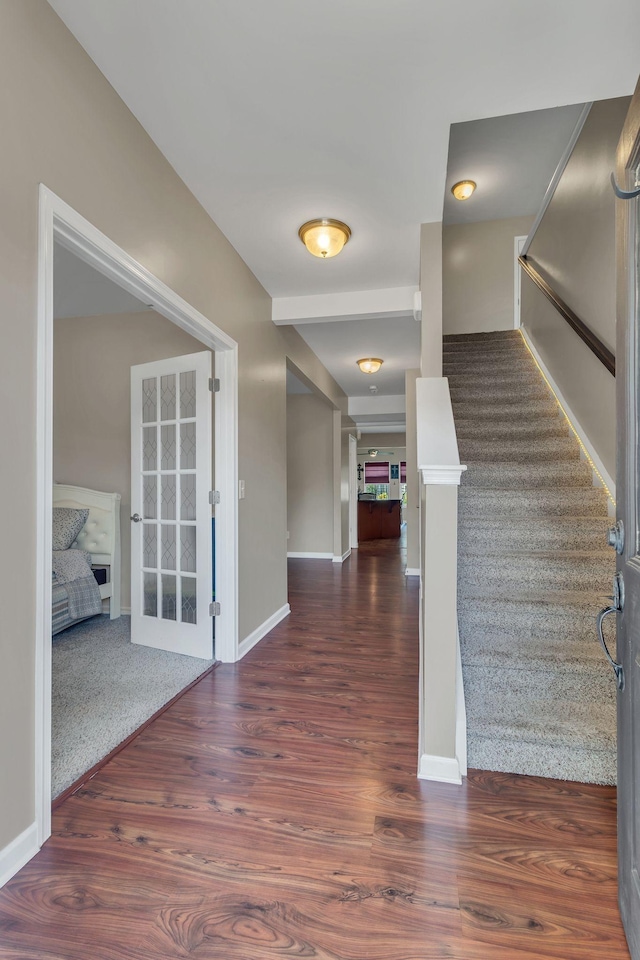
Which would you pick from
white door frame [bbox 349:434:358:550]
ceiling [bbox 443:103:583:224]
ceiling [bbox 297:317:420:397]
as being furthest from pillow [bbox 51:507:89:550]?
white door frame [bbox 349:434:358:550]

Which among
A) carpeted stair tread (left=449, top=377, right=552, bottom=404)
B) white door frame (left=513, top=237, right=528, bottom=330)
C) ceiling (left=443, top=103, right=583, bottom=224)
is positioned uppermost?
ceiling (left=443, top=103, right=583, bottom=224)

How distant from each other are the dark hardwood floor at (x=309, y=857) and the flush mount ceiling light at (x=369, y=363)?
4.08 m

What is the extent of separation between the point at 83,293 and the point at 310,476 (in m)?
4.30

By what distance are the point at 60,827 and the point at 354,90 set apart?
2.81 meters

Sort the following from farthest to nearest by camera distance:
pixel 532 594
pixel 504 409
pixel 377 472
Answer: pixel 377 472
pixel 504 409
pixel 532 594

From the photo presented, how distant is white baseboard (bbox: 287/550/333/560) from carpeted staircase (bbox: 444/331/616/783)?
3966 millimetres

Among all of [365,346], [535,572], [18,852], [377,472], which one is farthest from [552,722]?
[377,472]

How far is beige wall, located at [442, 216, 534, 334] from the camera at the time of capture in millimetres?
5199

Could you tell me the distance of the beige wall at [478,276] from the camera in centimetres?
520

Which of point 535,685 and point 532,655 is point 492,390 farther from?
point 535,685

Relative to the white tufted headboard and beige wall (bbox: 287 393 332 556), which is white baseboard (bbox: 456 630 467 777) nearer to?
the white tufted headboard

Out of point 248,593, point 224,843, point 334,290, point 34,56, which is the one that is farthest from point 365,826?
point 334,290

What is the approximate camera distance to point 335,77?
179 cm

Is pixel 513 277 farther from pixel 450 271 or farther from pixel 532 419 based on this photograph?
pixel 532 419
